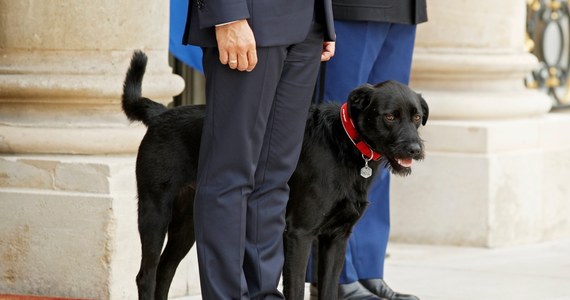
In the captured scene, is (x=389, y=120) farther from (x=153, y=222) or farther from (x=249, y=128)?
(x=153, y=222)

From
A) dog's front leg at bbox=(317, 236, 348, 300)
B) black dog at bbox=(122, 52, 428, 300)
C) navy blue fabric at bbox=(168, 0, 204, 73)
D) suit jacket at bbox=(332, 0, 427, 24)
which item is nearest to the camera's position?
black dog at bbox=(122, 52, 428, 300)

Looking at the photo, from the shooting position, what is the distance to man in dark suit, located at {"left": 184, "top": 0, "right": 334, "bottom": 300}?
3939 mm

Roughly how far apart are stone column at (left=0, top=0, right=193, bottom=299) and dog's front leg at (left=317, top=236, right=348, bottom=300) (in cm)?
94

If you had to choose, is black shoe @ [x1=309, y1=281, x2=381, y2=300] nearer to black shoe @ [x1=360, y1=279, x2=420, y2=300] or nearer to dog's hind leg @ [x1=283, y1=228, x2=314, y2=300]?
black shoe @ [x1=360, y1=279, x2=420, y2=300]

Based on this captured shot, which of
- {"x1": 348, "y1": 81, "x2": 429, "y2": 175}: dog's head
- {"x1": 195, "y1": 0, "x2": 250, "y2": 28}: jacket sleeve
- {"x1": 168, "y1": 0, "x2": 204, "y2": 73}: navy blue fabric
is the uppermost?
{"x1": 195, "y1": 0, "x2": 250, "y2": 28}: jacket sleeve

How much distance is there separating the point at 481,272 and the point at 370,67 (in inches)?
61.1

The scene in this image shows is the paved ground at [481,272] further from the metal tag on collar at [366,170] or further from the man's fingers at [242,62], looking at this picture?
the man's fingers at [242,62]

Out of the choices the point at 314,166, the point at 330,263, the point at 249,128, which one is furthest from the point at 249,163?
the point at 330,263

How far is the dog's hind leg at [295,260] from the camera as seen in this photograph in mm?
4590

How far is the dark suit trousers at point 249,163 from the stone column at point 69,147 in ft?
4.35

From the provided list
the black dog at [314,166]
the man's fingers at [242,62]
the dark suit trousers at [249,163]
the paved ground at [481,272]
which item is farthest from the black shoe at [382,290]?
the man's fingers at [242,62]

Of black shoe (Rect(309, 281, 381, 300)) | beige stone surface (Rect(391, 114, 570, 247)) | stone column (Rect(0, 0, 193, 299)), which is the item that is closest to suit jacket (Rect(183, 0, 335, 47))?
stone column (Rect(0, 0, 193, 299))

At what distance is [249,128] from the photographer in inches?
156

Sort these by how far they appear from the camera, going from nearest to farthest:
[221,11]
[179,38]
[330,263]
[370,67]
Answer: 1. [221,11]
2. [330,263]
3. [370,67]
4. [179,38]
